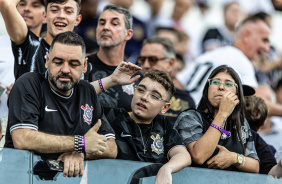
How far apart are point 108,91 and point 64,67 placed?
1129mm

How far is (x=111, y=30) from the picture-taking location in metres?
4.74

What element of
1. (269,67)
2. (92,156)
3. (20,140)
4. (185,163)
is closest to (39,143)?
(20,140)

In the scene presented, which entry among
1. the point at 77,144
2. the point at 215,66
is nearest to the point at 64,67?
the point at 77,144

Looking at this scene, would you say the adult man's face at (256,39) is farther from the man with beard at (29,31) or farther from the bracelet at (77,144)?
the bracelet at (77,144)

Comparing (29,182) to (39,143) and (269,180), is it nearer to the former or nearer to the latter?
(39,143)

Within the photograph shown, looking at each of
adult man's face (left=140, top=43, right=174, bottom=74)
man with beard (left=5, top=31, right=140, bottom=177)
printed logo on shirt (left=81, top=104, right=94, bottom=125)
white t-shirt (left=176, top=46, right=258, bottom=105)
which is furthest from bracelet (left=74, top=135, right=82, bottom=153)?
white t-shirt (left=176, top=46, right=258, bottom=105)

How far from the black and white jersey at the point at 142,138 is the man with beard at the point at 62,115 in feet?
0.73

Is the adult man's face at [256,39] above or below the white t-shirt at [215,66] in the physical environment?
above

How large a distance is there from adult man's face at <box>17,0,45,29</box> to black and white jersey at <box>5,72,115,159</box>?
4.78 ft

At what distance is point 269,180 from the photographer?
12.1 ft

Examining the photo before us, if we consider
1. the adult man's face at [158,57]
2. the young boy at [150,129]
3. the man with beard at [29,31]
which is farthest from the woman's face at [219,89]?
the man with beard at [29,31]

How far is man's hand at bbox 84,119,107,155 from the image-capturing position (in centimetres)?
304

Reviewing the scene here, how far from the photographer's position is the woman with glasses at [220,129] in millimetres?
3652

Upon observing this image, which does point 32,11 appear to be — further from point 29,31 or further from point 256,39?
point 256,39
